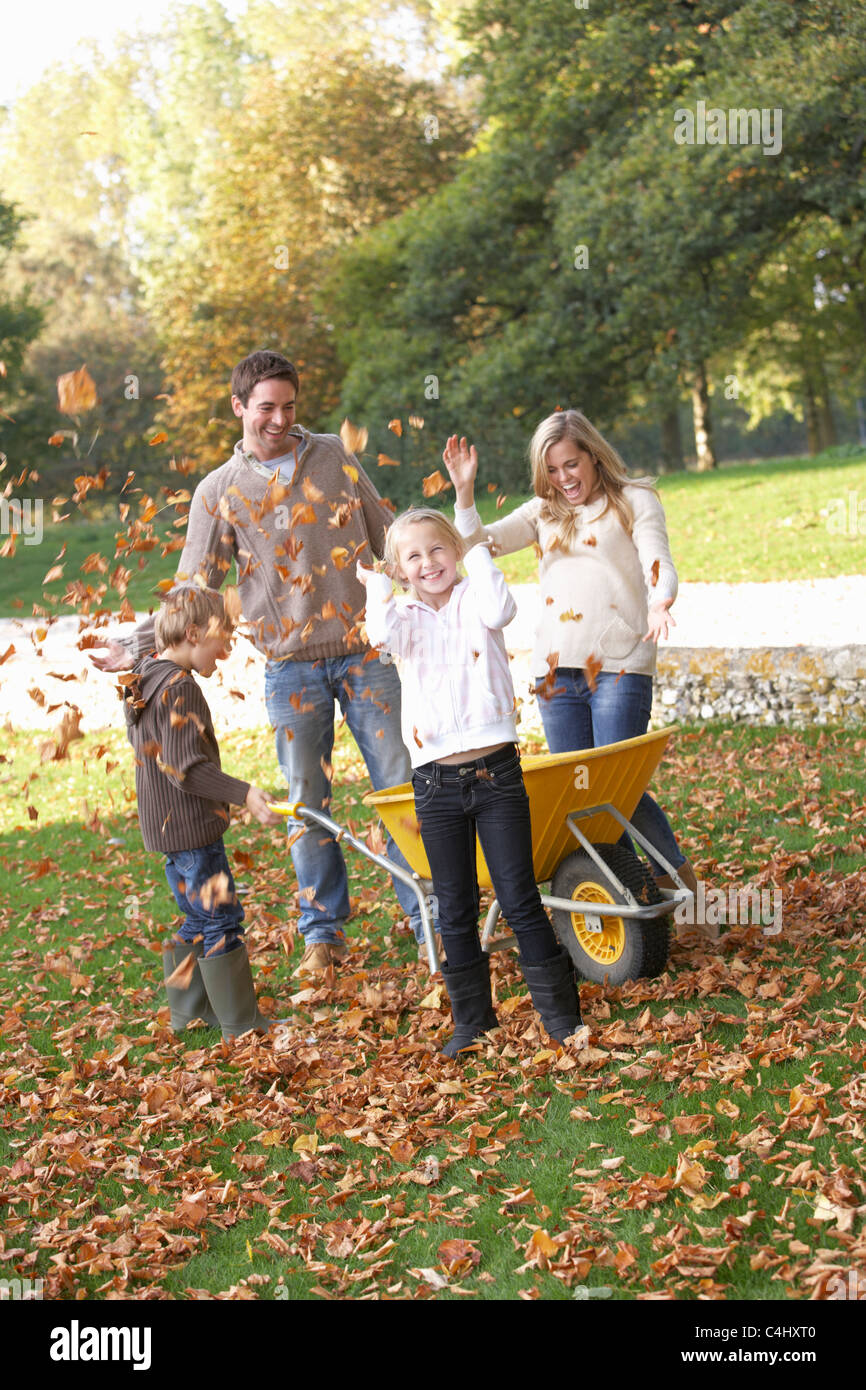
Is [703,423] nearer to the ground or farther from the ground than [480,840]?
farther from the ground

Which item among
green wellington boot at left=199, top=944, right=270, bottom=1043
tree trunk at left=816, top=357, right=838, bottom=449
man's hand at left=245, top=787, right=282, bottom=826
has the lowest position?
green wellington boot at left=199, top=944, right=270, bottom=1043

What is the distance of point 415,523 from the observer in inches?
145

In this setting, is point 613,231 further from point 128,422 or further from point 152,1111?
point 152,1111

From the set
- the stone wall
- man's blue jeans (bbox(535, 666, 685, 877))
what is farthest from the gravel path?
man's blue jeans (bbox(535, 666, 685, 877))

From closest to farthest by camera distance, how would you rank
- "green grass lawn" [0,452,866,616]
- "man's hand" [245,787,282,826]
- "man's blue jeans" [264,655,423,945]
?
1. "man's hand" [245,787,282,826]
2. "man's blue jeans" [264,655,423,945]
3. "green grass lawn" [0,452,866,616]

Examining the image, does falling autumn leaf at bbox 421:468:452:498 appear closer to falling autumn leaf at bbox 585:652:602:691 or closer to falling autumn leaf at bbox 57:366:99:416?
falling autumn leaf at bbox 585:652:602:691

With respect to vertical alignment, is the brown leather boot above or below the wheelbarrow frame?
below

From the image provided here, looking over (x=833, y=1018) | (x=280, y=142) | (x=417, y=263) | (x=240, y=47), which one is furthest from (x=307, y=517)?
(x=240, y=47)

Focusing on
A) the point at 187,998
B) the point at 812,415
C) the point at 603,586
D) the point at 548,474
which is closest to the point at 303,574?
the point at 548,474

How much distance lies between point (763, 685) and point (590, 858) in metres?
4.13

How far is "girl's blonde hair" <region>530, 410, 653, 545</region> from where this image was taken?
422 cm

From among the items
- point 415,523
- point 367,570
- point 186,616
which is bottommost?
point 186,616

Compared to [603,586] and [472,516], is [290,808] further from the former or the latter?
[603,586]

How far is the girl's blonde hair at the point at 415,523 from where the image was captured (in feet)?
12.1
